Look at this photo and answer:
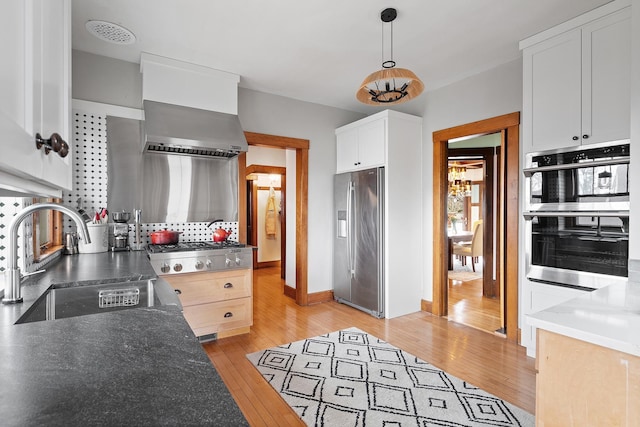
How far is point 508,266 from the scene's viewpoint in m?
3.21

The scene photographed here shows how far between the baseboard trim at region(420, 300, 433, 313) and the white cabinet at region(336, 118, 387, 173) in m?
1.72

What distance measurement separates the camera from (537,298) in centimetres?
270

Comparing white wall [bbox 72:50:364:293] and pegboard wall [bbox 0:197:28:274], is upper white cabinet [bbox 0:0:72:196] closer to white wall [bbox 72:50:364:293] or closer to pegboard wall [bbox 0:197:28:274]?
pegboard wall [bbox 0:197:28:274]

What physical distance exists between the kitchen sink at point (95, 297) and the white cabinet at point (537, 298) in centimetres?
260

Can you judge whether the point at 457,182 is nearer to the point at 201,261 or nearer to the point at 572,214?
the point at 572,214

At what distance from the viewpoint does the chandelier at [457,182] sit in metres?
7.29

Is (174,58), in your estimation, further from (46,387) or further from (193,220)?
(46,387)

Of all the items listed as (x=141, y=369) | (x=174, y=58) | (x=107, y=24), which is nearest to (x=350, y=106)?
(x=174, y=58)

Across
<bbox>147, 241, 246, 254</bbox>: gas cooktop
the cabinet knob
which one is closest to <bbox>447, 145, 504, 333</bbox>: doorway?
<bbox>147, 241, 246, 254</bbox>: gas cooktop

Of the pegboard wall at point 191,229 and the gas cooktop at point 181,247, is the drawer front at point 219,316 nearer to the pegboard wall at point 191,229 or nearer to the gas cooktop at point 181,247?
the gas cooktop at point 181,247

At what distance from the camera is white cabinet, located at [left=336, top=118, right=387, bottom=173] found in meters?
3.86

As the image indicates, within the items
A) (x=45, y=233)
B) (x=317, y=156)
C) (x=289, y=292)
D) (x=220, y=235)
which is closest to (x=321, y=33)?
(x=317, y=156)

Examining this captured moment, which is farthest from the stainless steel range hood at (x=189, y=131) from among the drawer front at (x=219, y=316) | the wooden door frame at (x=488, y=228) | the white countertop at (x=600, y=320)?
the wooden door frame at (x=488, y=228)

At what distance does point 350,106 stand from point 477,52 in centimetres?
185
